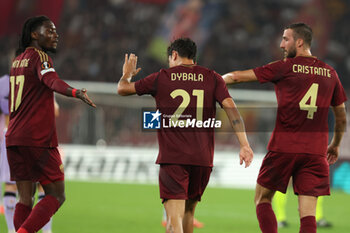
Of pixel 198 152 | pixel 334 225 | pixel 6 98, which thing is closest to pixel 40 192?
pixel 6 98

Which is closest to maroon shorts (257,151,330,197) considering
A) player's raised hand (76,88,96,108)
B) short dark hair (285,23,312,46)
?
short dark hair (285,23,312,46)

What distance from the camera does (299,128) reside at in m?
5.41

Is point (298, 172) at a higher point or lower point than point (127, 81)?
lower

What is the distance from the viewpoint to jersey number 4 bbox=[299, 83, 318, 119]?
211 inches

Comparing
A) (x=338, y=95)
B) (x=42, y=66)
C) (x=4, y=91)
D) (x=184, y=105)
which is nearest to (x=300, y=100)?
(x=338, y=95)

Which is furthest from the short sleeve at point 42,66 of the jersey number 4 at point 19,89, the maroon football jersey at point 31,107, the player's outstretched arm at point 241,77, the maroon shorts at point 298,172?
the maroon shorts at point 298,172

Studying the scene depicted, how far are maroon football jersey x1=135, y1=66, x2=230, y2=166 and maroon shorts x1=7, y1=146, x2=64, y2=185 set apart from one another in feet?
3.10

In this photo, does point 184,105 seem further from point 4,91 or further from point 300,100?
point 4,91

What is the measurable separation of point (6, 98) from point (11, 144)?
5.01 ft

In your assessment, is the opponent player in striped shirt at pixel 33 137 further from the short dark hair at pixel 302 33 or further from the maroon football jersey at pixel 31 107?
the short dark hair at pixel 302 33

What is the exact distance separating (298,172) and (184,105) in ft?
3.93

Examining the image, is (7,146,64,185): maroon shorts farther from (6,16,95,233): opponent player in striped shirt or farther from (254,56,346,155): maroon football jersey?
(254,56,346,155): maroon football jersey

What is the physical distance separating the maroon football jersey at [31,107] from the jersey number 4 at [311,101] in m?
2.12

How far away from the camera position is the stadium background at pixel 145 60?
16016 mm
